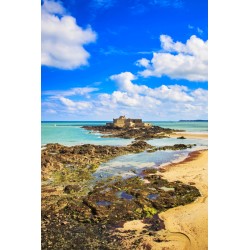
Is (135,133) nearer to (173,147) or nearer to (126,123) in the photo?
(126,123)

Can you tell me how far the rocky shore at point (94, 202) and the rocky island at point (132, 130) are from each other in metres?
1.15

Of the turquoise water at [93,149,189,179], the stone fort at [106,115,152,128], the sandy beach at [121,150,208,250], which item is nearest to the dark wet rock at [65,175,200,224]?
the sandy beach at [121,150,208,250]

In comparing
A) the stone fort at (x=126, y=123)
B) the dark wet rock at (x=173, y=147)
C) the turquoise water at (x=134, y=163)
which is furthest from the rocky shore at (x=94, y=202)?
the dark wet rock at (x=173, y=147)

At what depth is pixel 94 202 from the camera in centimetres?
394

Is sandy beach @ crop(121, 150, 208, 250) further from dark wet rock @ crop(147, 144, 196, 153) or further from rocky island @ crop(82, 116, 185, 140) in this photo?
dark wet rock @ crop(147, 144, 196, 153)

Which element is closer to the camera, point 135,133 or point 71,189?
point 71,189

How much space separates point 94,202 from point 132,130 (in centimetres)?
307

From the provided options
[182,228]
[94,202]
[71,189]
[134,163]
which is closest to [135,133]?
[134,163]
